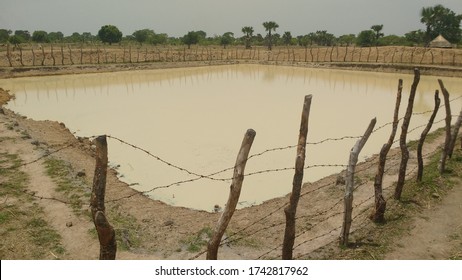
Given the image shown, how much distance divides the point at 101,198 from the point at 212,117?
13508 mm

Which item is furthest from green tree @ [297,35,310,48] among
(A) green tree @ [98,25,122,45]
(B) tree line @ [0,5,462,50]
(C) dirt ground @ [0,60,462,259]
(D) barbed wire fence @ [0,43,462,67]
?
(C) dirt ground @ [0,60,462,259]

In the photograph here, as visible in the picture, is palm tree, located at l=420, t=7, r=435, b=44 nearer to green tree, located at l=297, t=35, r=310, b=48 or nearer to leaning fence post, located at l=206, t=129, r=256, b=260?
green tree, located at l=297, t=35, r=310, b=48

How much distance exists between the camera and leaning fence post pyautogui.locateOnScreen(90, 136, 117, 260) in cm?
380

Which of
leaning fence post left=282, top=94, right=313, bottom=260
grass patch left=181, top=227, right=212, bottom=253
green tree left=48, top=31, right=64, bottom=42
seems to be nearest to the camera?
leaning fence post left=282, top=94, right=313, bottom=260

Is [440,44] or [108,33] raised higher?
[108,33]

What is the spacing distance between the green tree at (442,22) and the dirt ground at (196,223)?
5226 centimetres

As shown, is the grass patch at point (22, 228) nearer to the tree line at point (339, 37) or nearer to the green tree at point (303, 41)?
the tree line at point (339, 37)

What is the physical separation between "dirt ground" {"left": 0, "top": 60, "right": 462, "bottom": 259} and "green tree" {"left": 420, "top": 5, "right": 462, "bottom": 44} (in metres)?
52.3

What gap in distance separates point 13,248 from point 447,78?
34999 mm

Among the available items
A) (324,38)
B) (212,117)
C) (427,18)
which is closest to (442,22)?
(427,18)

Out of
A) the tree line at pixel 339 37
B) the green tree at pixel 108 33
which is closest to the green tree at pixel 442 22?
Result: the tree line at pixel 339 37

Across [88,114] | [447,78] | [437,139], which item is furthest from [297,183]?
[447,78]

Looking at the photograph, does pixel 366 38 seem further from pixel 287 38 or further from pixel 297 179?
pixel 297 179

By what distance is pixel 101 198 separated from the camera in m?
3.89
